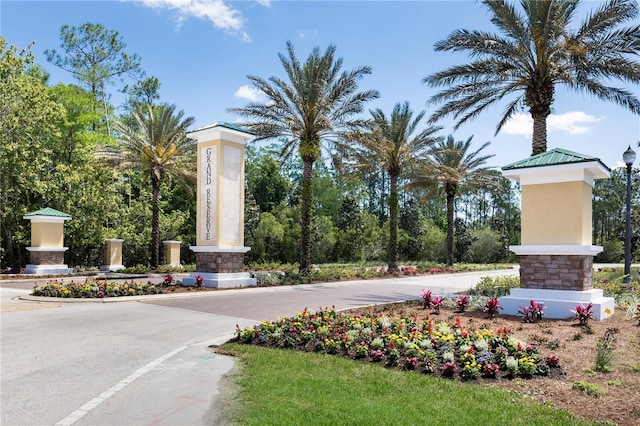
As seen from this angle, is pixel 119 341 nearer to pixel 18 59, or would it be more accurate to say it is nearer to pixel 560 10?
pixel 560 10

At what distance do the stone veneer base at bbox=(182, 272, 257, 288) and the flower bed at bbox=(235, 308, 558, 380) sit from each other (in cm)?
931

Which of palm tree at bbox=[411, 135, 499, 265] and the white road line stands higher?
palm tree at bbox=[411, 135, 499, 265]

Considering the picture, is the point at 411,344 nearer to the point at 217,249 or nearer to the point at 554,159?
the point at 554,159

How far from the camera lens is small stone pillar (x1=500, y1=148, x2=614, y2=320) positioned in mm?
11086

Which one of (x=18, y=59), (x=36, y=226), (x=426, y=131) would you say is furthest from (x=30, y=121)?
(x=426, y=131)

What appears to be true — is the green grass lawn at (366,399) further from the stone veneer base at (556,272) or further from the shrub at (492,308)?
the stone veneer base at (556,272)

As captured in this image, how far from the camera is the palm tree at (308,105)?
894 inches

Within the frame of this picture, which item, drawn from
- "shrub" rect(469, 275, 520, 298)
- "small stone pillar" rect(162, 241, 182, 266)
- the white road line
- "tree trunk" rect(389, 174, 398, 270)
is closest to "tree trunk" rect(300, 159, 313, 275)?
"tree trunk" rect(389, 174, 398, 270)

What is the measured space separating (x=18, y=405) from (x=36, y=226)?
76.9 feet

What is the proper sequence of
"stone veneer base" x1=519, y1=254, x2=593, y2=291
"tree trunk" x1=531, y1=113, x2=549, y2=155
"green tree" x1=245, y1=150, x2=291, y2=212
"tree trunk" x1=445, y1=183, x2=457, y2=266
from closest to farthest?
1. "stone veneer base" x1=519, y1=254, x2=593, y2=291
2. "tree trunk" x1=531, y1=113, x2=549, y2=155
3. "tree trunk" x1=445, y1=183, x2=457, y2=266
4. "green tree" x1=245, y1=150, x2=291, y2=212

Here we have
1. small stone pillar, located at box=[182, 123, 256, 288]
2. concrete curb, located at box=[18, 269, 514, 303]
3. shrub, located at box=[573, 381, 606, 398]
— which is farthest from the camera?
small stone pillar, located at box=[182, 123, 256, 288]

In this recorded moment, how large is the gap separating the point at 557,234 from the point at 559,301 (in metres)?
1.57

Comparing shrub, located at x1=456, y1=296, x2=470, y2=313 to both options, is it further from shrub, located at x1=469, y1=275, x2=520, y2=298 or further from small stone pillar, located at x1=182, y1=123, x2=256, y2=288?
small stone pillar, located at x1=182, y1=123, x2=256, y2=288

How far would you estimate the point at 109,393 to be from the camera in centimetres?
590
